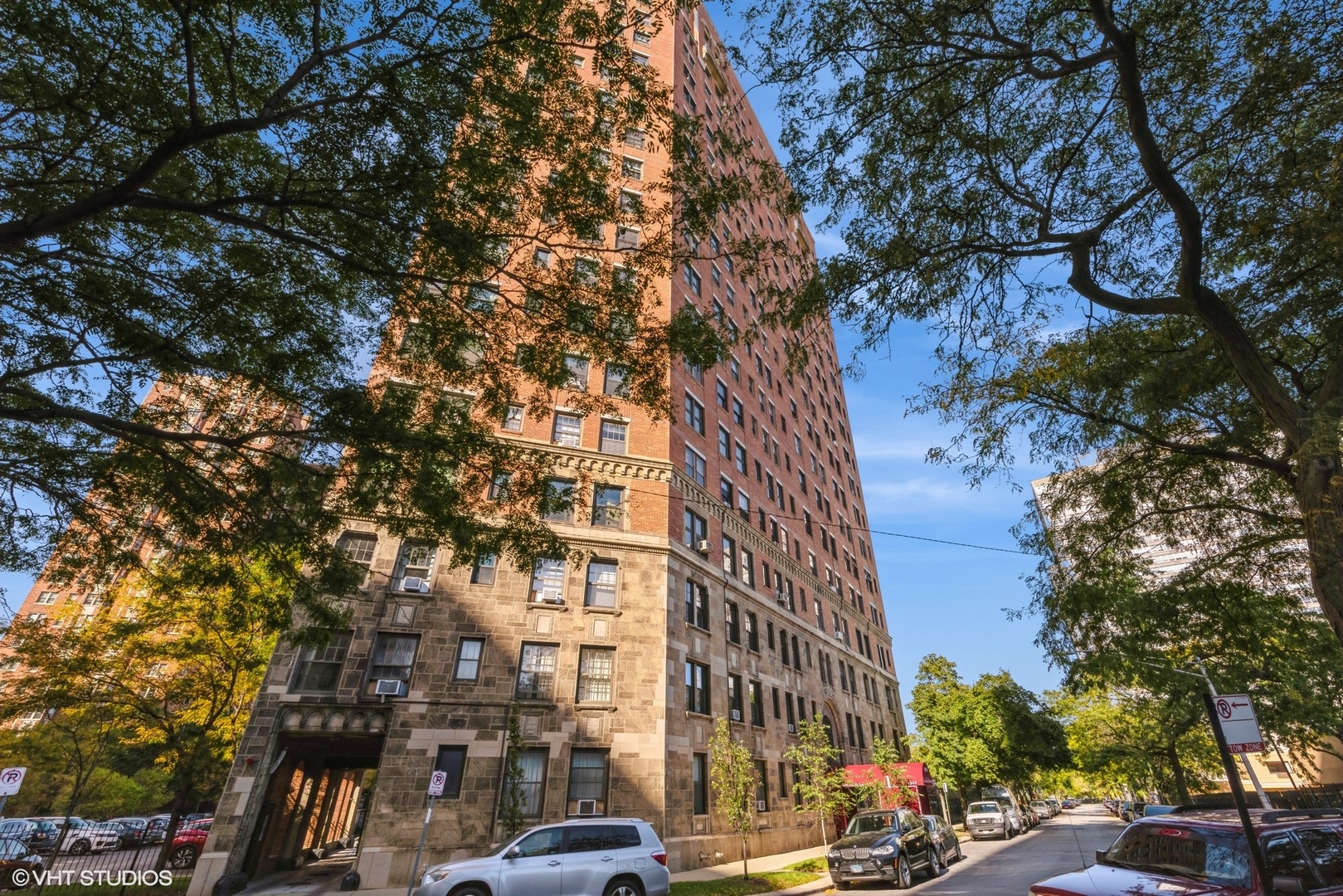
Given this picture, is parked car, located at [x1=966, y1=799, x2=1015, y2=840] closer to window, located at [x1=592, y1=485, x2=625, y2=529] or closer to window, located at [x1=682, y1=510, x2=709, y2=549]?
window, located at [x1=682, y1=510, x2=709, y2=549]

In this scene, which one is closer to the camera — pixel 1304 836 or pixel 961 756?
pixel 1304 836

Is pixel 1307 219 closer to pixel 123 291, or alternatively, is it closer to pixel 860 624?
pixel 123 291

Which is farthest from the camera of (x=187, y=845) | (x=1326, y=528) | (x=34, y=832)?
(x=34, y=832)

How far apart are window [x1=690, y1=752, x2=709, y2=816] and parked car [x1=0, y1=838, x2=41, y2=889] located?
701 inches

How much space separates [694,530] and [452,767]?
1218 cm

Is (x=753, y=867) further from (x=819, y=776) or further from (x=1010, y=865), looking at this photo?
(x=1010, y=865)

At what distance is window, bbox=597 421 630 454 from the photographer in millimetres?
22953

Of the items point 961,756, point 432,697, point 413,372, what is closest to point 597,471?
point 432,697

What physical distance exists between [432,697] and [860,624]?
32223 mm

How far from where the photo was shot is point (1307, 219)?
8070 millimetres

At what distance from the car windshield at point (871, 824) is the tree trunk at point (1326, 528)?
12.2 metres

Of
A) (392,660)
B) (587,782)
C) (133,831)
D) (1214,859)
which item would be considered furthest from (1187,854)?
(133,831)

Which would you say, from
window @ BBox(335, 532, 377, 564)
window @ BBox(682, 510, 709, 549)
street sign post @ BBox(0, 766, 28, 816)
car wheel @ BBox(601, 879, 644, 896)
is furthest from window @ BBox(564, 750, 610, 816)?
street sign post @ BBox(0, 766, 28, 816)

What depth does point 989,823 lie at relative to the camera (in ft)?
105
